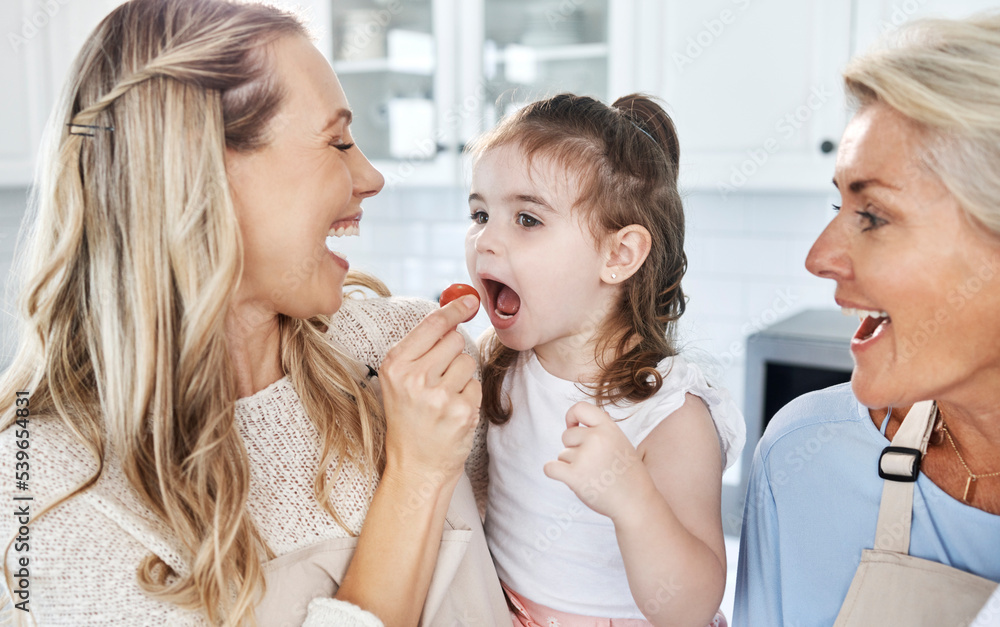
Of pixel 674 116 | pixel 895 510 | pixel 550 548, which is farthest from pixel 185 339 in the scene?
pixel 674 116

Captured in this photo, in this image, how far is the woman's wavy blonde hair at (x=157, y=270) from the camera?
2.87 feet

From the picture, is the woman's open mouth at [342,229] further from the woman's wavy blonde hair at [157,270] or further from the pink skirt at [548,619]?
the pink skirt at [548,619]

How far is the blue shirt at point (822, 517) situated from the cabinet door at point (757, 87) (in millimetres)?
1241

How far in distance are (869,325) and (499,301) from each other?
0.55m

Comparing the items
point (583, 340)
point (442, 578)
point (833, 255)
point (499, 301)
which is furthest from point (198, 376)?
point (833, 255)

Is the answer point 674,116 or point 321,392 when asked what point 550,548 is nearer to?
point 321,392

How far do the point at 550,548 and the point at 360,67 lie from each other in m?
2.04

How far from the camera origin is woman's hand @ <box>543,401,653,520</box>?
3.16 ft

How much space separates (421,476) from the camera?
999 mm

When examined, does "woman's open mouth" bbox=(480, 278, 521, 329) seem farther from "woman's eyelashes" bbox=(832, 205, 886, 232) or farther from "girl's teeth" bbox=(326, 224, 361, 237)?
"woman's eyelashes" bbox=(832, 205, 886, 232)

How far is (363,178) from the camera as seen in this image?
42.6 inches

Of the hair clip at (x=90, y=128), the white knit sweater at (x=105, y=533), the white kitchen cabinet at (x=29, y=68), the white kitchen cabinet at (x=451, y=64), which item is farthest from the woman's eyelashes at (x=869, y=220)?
the white kitchen cabinet at (x=29, y=68)

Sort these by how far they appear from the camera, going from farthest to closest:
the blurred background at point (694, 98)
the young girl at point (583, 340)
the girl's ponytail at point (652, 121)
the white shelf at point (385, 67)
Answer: the white shelf at point (385, 67), the blurred background at point (694, 98), the girl's ponytail at point (652, 121), the young girl at point (583, 340)

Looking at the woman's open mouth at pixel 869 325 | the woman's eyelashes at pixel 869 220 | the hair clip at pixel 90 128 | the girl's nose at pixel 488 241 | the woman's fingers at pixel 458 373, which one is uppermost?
the hair clip at pixel 90 128
